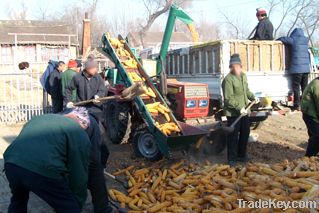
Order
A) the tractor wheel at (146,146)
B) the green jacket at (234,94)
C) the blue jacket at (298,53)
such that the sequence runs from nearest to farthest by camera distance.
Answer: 1. the green jacket at (234,94)
2. the tractor wheel at (146,146)
3. the blue jacket at (298,53)

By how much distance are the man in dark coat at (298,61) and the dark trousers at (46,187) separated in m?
6.27

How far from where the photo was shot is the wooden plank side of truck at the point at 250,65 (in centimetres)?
793

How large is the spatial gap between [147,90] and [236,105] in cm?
192

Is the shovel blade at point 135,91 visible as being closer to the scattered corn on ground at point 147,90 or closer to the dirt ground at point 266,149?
the scattered corn on ground at point 147,90

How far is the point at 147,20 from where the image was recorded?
51844mm

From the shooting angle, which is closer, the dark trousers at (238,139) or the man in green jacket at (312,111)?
the man in green jacket at (312,111)

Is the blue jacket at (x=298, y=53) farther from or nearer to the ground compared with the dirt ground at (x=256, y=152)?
farther from the ground

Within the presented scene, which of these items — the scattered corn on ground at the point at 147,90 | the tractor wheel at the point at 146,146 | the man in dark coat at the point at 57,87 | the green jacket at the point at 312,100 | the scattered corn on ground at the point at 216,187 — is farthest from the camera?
the man in dark coat at the point at 57,87

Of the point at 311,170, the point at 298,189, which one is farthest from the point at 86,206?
the point at 311,170

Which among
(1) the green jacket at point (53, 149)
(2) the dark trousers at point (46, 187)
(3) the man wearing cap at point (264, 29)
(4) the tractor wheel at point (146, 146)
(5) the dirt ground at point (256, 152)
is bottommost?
(5) the dirt ground at point (256, 152)

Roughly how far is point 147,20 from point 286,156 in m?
46.3

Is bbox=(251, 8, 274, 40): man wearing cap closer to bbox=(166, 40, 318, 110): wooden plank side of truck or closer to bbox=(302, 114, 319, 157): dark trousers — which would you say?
bbox=(166, 40, 318, 110): wooden plank side of truck

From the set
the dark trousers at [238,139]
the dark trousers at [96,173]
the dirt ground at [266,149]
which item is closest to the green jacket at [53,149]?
the dark trousers at [96,173]

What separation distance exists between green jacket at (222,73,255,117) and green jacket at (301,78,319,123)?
3.38ft
